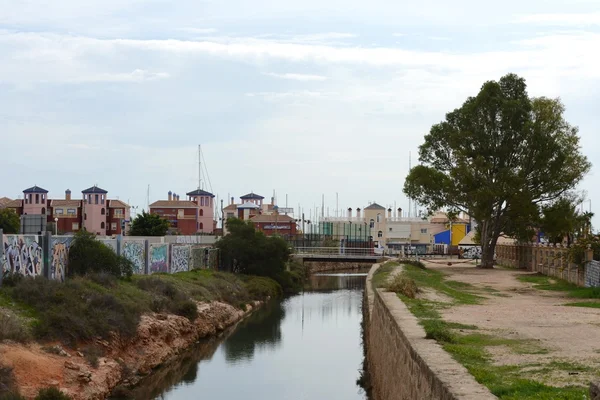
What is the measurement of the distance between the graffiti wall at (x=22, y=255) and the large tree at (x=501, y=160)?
105 ft

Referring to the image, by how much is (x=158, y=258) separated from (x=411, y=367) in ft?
129

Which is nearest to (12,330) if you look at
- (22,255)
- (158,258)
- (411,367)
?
(22,255)

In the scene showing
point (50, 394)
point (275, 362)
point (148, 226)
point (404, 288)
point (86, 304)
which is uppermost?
point (148, 226)

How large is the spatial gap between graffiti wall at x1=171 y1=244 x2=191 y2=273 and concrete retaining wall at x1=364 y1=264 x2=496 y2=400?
31.8 meters

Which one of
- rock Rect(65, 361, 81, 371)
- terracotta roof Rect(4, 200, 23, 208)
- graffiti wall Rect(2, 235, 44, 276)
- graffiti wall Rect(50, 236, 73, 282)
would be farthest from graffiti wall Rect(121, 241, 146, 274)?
terracotta roof Rect(4, 200, 23, 208)

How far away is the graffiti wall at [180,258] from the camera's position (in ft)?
183

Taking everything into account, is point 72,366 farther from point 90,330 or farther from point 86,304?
point 86,304

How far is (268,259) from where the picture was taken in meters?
72.1

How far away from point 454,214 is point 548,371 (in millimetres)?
50492

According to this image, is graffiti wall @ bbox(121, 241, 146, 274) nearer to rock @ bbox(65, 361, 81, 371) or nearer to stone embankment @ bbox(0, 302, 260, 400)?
stone embankment @ bbox(0, 302, 260, 400)

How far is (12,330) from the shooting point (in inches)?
970

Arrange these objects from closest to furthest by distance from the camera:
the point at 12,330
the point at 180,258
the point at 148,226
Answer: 1. the point at 12,330
2. the point at 180,258
3. the point at 148,226

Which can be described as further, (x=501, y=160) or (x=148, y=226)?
(x=148, y=226)

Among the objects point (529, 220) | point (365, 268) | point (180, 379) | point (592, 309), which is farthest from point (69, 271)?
point (365, 268)
